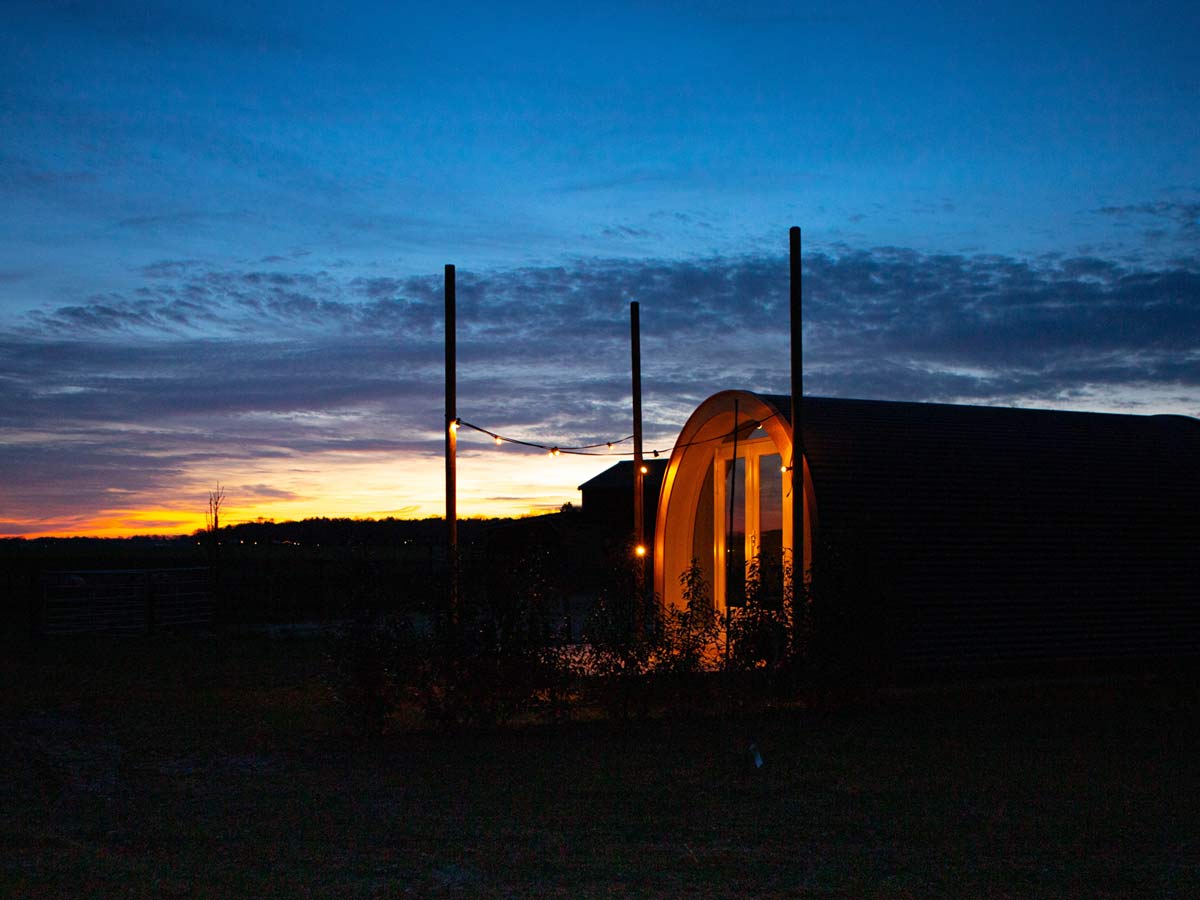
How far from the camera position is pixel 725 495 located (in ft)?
49.5

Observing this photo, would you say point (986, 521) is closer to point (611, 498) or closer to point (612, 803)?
point (612, 803)

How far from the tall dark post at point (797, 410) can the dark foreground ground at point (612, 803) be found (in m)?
1.92

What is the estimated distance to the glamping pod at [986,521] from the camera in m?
11.6

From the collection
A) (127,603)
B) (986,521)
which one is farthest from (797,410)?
(127,603)

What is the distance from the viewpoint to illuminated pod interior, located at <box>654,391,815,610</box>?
13305 millimetres

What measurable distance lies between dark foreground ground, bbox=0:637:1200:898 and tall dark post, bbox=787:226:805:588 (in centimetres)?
192

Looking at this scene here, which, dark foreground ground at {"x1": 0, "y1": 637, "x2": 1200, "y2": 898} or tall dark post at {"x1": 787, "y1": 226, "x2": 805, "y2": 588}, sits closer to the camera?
dark foreground ground at {"x1": 0, "y1": 637, "x2": 1200, "y2": 898}

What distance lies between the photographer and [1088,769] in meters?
7.54

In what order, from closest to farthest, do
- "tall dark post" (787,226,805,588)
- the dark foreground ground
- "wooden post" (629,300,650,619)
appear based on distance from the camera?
the dark foreground ground → "tall dark post" (787,226,805,588) → "wooden post" (629,300,650,619)

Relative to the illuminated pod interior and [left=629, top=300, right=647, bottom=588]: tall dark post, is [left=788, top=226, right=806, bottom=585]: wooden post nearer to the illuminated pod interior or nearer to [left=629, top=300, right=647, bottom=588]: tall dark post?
the illuminated pod interior

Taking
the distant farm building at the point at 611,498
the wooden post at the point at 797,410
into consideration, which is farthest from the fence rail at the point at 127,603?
the distant farm building at the point at 611,498

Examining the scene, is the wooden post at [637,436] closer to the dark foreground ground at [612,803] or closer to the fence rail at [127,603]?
the dark foreground ground at [612,803]

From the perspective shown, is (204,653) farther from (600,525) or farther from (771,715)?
(600,525)

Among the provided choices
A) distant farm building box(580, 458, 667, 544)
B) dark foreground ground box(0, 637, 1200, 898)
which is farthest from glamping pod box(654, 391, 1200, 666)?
distant farm building box(580, 458, 667, 544)
